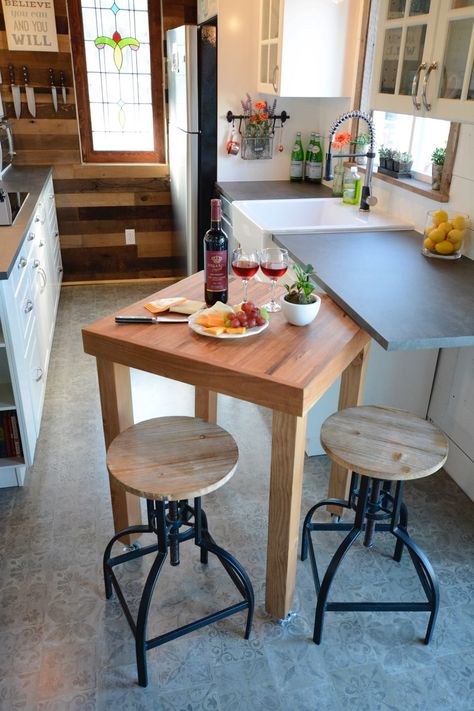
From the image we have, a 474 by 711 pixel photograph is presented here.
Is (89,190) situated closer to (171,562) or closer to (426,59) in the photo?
(426,59)

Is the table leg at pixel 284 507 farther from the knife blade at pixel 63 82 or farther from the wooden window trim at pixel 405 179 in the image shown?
the knife blade at pixel 63 82

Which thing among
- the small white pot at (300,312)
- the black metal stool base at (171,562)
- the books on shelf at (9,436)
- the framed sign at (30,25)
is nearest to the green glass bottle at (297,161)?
the framed sign at (30,25)

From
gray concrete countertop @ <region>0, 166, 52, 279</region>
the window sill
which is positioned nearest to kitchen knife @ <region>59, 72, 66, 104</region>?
gray concrete countertop @ <region>0, 166, 52, 279</region>

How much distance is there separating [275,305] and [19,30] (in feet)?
10.8

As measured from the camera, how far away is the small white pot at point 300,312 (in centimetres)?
163

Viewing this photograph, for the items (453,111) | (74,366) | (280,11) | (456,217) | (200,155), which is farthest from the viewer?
(200,155)

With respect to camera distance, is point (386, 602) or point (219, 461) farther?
point (386, 602)

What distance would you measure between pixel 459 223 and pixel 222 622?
168 cm

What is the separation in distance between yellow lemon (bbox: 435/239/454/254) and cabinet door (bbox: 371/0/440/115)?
20.6 inches

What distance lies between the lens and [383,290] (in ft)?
6.20

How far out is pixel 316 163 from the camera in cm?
368

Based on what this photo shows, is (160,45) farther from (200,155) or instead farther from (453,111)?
(453,111)

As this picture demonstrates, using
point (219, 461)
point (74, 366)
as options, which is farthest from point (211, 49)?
point (219, 461)

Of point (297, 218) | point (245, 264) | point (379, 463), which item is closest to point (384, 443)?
point (379, 463)
